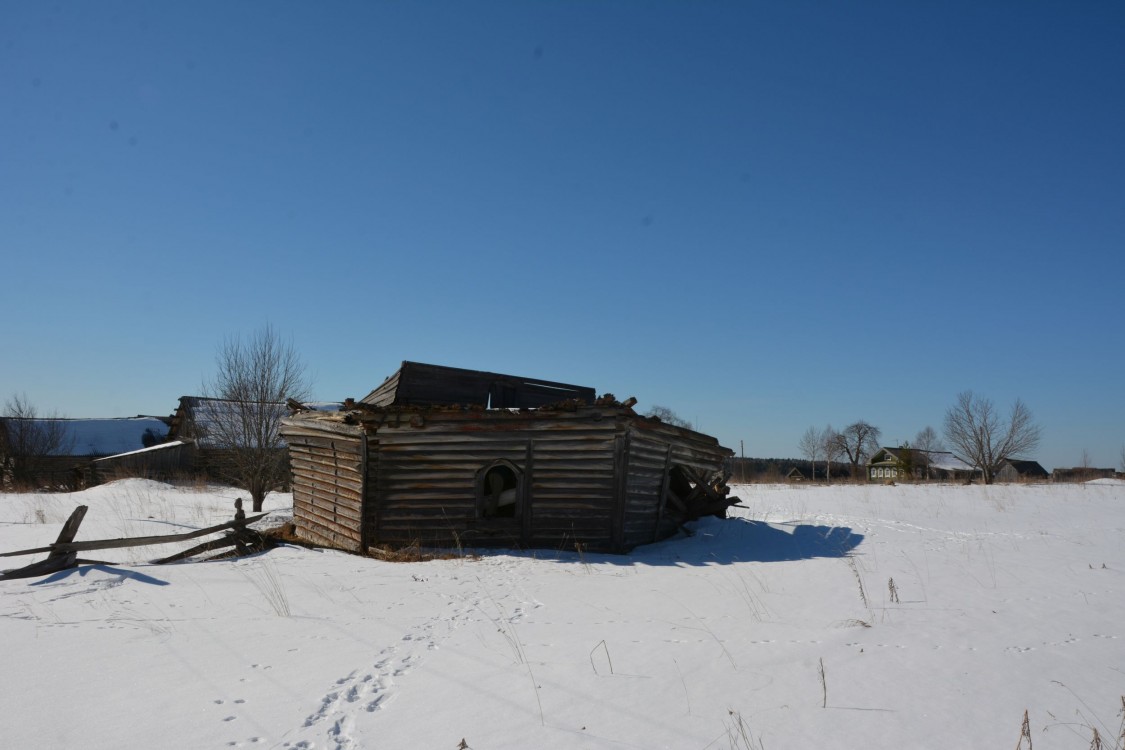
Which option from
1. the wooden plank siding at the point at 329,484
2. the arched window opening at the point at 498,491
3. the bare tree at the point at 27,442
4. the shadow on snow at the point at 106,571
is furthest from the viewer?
the bare tree at the point at 27,442

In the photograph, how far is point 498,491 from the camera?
43.7ft

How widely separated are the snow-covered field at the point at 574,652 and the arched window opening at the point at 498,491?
5.28 ft

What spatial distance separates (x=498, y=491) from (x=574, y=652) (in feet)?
26.3

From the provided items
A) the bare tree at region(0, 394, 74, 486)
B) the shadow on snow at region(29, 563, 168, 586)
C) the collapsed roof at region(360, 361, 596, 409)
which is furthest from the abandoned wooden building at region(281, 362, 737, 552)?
the bare tree at region(0, 394, 74, 486)

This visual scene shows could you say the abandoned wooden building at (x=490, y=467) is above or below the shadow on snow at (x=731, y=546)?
above

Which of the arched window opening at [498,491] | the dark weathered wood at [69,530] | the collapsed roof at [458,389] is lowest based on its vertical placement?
the dark weathered wood at [69,530]

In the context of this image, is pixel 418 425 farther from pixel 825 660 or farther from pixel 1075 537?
pixel 1075 537

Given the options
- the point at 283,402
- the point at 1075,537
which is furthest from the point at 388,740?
the point at 283,402

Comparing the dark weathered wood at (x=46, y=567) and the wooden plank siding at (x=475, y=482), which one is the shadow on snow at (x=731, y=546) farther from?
the dark weathered wood at (x=46, y=567)

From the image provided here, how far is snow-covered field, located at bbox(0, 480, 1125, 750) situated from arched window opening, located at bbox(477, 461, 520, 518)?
161cm

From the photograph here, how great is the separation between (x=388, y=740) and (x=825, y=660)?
11.4ft

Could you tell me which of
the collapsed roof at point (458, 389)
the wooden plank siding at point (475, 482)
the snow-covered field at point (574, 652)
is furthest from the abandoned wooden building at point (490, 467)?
the collapsed roof at point (458, 389)

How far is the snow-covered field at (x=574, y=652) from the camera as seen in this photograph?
3889 mm

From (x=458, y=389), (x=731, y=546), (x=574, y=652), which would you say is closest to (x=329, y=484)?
(x=458, y=389)
